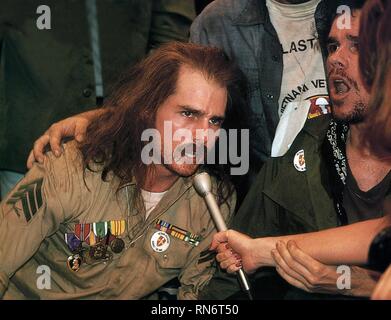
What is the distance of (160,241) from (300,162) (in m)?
0.43

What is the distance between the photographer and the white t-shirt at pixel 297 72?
2.33 m

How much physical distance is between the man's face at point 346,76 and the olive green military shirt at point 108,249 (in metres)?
0.39

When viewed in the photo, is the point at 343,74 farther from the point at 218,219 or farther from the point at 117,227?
the point at 117,227

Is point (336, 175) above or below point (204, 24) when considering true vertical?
below

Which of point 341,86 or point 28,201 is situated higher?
point 341,86

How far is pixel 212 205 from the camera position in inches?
83.0

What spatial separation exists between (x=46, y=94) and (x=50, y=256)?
0.46 m

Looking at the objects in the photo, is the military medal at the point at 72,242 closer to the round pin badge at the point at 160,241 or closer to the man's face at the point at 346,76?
the round pin badge at the point at 160,241

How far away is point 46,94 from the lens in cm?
247

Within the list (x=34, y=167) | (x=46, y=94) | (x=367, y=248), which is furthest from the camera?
(x=46, y=94)

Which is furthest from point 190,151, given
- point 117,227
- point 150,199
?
point 117,227

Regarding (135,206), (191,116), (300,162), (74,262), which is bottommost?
(74,262)

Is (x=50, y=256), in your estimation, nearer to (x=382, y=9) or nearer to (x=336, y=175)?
(x=336, y=175)
